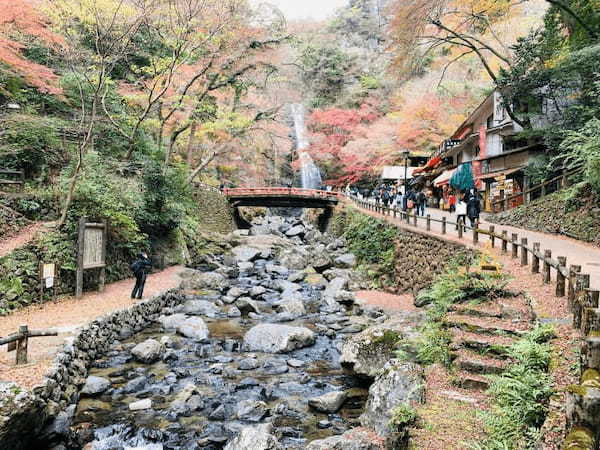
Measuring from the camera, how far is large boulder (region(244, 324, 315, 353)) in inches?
396

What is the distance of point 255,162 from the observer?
1487 inches

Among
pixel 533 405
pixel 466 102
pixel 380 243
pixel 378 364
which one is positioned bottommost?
pixel 378 364

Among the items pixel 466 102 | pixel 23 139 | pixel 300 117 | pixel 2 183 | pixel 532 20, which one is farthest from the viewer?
pixel 300 117

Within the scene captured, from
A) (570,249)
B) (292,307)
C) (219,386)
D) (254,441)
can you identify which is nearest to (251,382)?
(219,386)

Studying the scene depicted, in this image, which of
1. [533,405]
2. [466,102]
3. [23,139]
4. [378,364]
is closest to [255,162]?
[466,102]

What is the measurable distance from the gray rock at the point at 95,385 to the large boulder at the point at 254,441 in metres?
3.22

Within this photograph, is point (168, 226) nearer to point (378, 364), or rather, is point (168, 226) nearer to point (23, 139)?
point (23, 139)

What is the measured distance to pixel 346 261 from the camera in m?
20.2

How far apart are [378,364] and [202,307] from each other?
740 cm

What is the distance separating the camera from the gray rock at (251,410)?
22.4 ft

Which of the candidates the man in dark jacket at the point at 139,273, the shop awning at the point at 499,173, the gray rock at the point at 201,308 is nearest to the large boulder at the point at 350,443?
the gray rock at the point at 201,308

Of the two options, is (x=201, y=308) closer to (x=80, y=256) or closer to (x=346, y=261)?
(x=80, y=256)

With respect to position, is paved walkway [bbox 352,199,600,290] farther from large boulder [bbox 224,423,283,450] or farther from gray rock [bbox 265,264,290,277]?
gray rock [bbox 265,264,290,277]

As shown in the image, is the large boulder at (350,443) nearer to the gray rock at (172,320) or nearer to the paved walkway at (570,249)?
the paved walkway at (570,249)
